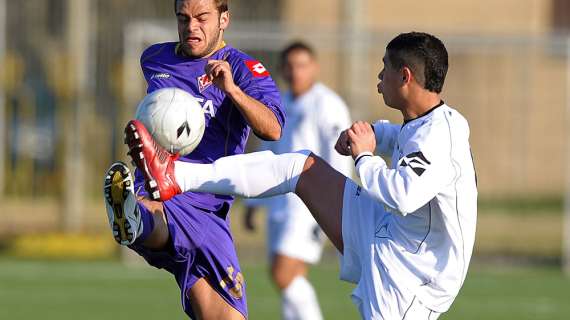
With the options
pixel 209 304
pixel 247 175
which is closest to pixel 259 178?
pixel 247 175

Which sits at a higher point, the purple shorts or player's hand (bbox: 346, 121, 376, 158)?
player's hand (bbox: 346, 121, 376, 158)

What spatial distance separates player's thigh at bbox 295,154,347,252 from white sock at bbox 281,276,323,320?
3.12 metres

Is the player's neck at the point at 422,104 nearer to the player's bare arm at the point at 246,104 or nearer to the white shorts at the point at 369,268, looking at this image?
the white shorts at the point at 369,268

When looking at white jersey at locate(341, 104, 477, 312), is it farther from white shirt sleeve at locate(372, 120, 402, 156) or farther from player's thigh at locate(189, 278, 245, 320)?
player's thigh at locate(189, 278, 245, 320)

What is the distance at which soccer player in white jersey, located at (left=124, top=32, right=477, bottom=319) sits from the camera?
603 centimetres

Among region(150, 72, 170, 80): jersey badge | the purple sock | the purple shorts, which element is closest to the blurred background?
the purple shorts

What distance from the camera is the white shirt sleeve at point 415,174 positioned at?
5938 mm

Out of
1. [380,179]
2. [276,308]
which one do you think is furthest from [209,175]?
[276,308]

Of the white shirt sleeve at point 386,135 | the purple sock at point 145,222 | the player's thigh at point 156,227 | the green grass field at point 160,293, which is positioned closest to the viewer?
the purple sock at point 145,222

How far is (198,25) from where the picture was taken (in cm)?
665

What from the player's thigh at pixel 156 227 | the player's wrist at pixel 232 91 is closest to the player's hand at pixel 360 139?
the player's wrist at pixel 232 91

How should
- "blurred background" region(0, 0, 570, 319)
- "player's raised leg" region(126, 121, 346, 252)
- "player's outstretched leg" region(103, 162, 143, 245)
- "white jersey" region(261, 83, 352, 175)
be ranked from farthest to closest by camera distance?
"blurred background" region(0, 0, 570, 319), "white jersey" region(261, 83, 352, 175), "player's outstretched leg" region(103, 162, 143, 245), "player's raised leg" region(126, 121, 346, 252)

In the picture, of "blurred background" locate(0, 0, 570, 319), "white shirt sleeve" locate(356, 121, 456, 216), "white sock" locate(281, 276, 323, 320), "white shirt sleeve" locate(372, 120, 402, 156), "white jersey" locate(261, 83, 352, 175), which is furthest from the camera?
"blurred background" locate(0, 0, 570, 319)

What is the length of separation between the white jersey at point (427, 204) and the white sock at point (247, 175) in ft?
1.48
